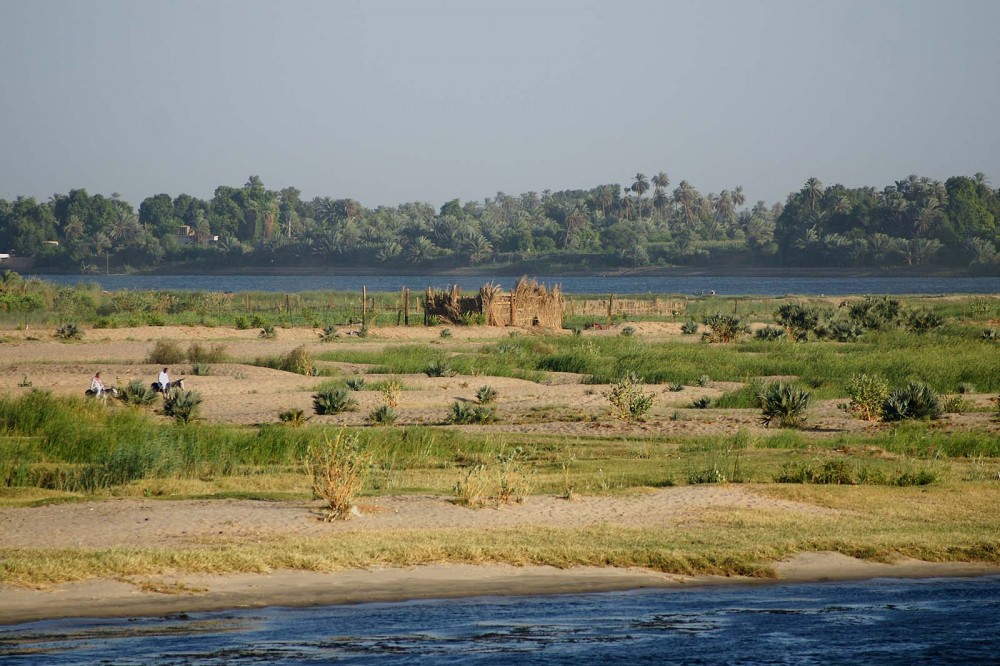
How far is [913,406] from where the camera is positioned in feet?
78.4

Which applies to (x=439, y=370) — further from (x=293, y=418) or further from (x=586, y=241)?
(x=586, y=241)

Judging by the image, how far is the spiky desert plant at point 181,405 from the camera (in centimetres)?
2344

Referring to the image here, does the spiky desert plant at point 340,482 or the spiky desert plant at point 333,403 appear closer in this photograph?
the spiky desert plant at point 340,482

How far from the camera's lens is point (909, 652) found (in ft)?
34.1

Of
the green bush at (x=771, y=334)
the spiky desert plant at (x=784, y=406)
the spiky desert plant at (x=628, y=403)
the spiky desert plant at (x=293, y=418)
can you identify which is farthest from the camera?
the green bush at (x=771, y=334)

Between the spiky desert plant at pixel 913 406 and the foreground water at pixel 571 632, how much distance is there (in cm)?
1193

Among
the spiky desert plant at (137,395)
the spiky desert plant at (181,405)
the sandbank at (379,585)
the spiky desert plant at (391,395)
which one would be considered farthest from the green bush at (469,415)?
the sandbank at (379,585)

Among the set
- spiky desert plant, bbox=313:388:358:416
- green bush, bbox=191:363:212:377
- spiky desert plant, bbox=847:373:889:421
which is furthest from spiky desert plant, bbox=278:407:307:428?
spiky desert plant, bbox=847:373:889:421

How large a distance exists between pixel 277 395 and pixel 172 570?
1599 cm

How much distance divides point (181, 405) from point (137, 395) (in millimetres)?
2211

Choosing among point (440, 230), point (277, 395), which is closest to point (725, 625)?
point (277, 395)

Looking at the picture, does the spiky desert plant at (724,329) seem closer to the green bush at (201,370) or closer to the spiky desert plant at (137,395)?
the green bush at (201,370)

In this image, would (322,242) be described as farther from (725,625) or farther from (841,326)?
(725,625)

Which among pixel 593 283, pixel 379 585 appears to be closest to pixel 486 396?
pixel 379 585
